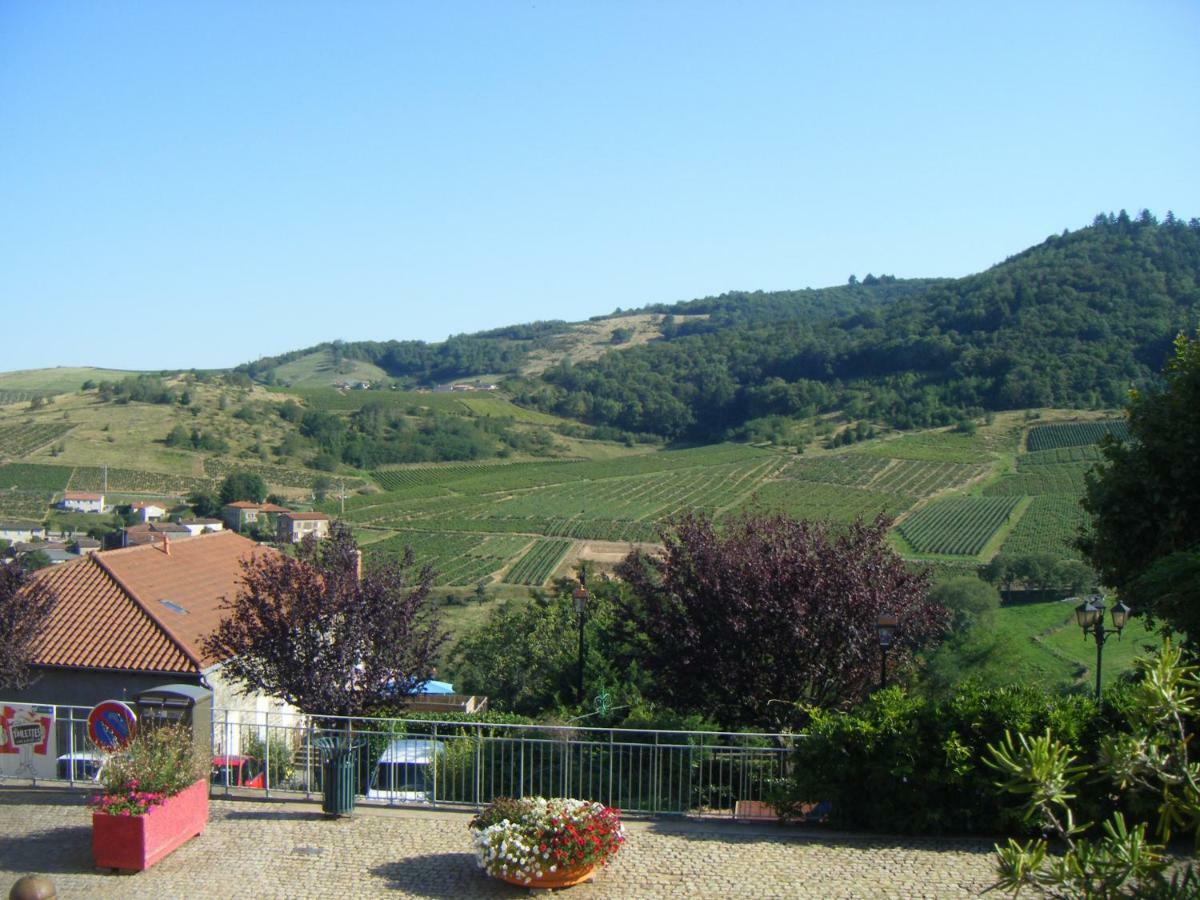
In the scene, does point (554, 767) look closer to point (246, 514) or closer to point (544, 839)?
point (544, 839)

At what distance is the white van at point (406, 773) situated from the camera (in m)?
11.0

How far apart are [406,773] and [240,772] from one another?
6.42 ft

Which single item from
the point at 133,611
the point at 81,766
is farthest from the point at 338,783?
the point at 133,611

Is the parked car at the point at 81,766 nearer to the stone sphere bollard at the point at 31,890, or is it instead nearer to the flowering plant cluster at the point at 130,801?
the flowering plant cluster at the point at 130,801

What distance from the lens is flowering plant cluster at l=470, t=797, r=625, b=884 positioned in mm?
8320

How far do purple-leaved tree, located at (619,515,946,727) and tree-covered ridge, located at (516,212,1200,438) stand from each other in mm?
78936

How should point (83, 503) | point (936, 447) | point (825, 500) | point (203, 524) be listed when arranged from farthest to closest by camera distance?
point (936, 447)
point (83, 503)
point (203, 524)
point (825, 500)

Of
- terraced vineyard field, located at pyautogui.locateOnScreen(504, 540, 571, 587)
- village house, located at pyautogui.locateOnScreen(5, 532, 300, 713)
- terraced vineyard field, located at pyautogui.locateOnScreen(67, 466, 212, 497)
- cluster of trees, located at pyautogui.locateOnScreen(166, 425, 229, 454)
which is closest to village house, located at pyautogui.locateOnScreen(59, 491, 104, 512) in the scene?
terraced vineyard field, located at pyautogui.locateOnScreen(67, 466, 212, 497)

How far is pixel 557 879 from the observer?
27.5 ft

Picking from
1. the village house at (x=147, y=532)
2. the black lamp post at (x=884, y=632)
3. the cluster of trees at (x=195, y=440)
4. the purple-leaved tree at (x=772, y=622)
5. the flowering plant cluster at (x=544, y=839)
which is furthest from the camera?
the cluster of trees at (x=195, y=440)

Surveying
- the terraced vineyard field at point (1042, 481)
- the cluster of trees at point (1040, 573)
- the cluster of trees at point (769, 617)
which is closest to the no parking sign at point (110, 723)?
the cluster of trees at point (769, 617)

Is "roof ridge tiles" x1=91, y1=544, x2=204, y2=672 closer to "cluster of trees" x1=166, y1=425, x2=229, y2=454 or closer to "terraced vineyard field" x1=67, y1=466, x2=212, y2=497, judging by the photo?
"terraced vineyard field" x1=67, y1=466, x2=212, y2=497

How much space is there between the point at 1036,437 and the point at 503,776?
80644mm

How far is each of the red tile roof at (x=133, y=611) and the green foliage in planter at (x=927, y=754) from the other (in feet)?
31.1
